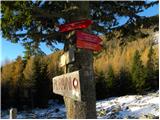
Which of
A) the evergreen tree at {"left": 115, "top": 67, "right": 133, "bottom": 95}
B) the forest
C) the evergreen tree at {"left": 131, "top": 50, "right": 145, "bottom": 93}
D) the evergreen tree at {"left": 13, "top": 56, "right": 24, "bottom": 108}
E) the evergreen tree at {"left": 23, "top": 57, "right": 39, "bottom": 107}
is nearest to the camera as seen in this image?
the evergreen tree at {"left": 23, "top": 57, "right": 39, "bottom": 107}

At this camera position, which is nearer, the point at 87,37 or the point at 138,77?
the point at 87,37

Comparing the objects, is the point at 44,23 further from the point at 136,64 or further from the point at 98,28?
the point at 136,64

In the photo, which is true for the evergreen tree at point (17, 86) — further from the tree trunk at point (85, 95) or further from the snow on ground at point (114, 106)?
the tree trunk at point (85, 95)

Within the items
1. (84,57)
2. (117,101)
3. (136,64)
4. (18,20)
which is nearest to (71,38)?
(84,57)

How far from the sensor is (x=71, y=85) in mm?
5055

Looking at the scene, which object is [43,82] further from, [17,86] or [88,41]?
[88,41]

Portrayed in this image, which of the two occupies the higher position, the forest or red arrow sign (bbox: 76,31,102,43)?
the forest

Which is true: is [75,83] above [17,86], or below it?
below

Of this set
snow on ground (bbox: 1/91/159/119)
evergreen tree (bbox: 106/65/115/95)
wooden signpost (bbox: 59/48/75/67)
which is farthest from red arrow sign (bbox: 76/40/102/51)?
evergreen tree (bbox: 106/65/115/95)

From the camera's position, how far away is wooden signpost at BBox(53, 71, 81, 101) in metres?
4.85

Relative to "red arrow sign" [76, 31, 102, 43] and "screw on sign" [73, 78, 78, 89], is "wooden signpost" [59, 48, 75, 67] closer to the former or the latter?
"red arrow sign" [76, 31, 102, 43]

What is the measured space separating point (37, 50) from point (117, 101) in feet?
158

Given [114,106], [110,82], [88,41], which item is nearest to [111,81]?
[110,82]

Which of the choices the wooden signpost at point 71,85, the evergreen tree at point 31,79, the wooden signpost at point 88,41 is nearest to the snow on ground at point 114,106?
the evergreen tree at point 31,79
